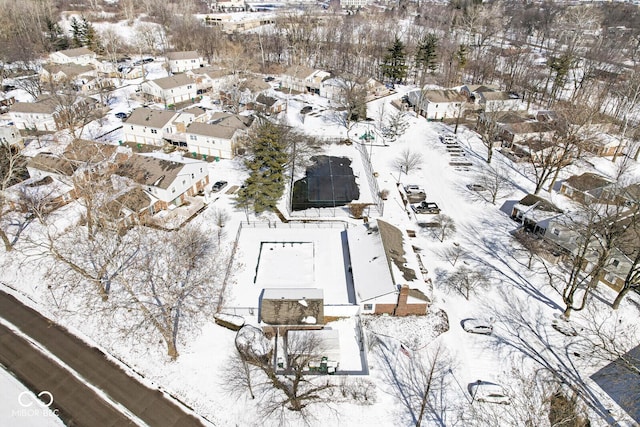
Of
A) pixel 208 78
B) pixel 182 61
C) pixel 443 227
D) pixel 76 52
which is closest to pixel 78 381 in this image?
pixel 443 227

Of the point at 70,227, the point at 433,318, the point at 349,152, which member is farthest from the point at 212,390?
the point at 349,152

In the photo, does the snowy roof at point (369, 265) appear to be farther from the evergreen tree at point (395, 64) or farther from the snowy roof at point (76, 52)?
the snowy roof at point (76, 52)

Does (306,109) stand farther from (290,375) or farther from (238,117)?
(290,375)

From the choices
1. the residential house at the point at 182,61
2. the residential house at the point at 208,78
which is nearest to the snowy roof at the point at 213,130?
the residential house at the point at 208,78

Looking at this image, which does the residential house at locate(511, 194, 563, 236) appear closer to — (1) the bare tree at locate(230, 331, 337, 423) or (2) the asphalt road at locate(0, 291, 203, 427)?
(1) the bare tree at locate(230, 331, 337, 423)

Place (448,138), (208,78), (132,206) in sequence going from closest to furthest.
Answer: (132,206), (448,138), (208,78)

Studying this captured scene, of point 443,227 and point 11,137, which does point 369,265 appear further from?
point 11,137

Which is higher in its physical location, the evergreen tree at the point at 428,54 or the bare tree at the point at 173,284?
the evergreen tree at the point at 428,54
